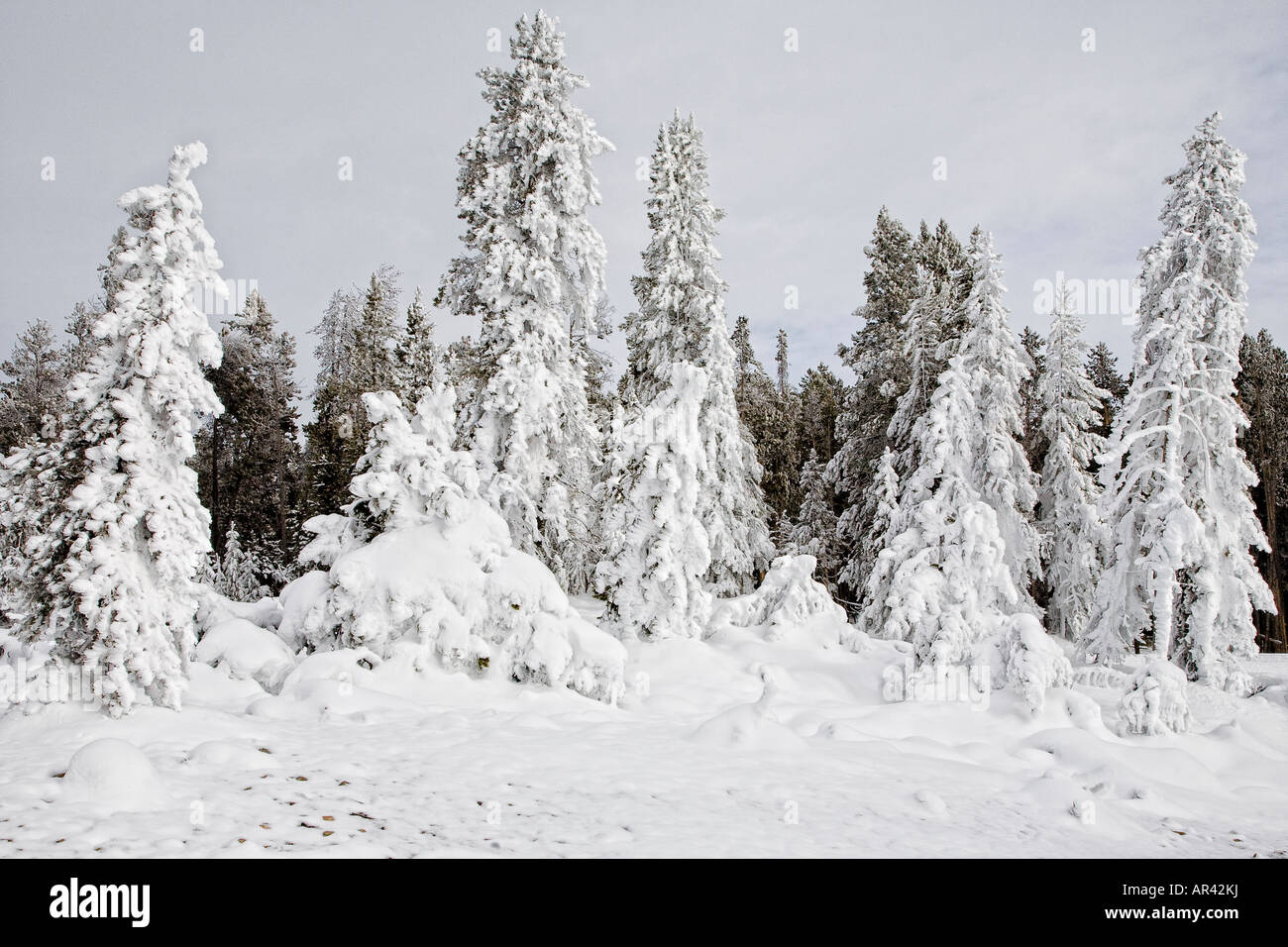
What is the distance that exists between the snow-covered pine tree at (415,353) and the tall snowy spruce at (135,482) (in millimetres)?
16953

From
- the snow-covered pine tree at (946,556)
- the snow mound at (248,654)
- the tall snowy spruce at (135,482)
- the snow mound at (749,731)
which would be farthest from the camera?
the snow-covered pine tree at (946,556)

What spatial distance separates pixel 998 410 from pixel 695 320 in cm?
847

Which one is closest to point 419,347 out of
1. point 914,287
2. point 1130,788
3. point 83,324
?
point 83,324

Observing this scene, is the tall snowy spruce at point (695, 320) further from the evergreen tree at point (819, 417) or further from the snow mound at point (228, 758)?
the snow mound at point (228, 758)

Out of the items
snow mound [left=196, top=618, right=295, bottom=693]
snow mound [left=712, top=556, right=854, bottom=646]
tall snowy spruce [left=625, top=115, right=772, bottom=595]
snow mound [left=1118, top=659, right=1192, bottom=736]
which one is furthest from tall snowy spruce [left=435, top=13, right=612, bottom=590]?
snow mound [left=1118, top=659, right=1192, bottom=736]

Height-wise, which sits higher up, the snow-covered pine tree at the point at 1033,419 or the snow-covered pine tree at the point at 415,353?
the snow-covered pine tree at the point at 415,353

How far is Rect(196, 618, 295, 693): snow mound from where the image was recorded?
32.9 feet

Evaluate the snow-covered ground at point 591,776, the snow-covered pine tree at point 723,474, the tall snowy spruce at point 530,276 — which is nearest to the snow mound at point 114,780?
the snow-covered ground at point 591,776

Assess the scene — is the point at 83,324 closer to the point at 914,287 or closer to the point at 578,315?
the point at 578,315

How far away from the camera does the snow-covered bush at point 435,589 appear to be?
10734mm

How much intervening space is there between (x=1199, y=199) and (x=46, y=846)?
65.5ft

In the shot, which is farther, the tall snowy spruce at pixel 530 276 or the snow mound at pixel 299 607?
the tall snowy spruce at pixel 530 276

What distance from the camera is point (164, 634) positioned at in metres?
7.91

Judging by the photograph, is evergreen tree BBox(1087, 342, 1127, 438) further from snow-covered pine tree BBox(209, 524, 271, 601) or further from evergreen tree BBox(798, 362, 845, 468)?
snow-covered pine tree BBox(209, 524, 271, 601)
